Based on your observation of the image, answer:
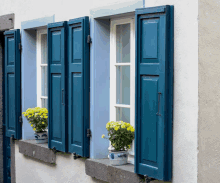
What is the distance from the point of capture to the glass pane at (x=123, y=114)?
15.3 ft

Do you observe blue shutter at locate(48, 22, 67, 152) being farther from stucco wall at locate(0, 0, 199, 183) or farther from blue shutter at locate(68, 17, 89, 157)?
stucco wall at locate(0, 0, 199, 183)

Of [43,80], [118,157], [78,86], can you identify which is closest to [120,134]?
[118,157]

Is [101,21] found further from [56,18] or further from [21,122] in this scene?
[21,122]

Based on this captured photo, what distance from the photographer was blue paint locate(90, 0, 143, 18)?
13.7ft

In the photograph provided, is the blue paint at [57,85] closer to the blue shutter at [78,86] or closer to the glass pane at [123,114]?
the blue shutter at [78,86]

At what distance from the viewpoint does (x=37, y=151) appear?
5.98 meters

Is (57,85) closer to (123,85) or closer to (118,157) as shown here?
(123,85)

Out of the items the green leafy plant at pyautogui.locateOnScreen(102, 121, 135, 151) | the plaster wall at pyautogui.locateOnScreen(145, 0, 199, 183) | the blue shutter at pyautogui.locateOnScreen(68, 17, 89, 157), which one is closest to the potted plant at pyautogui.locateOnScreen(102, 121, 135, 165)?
the green leafy plant at pyautogui.locateOnScreen(102, 121, 135, 151)

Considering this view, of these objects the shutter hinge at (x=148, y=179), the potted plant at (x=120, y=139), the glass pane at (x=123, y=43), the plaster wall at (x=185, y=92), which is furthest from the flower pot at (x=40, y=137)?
the plaster wall at (x=185, y=92)

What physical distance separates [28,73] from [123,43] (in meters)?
2.26

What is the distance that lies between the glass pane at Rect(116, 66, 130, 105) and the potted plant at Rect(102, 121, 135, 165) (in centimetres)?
36

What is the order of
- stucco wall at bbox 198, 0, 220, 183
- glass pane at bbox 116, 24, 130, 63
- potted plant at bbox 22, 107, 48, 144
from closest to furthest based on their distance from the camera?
1. stucco wall at bbox 198, 0, 220, 183
2. glass pane at bbox 116, 24, 130, 63
3. potted plant at bbox 22, 107, 48, 144

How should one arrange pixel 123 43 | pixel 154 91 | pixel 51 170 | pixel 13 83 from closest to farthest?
pixel 154 91 < pixel 123 43 < pixel 51 170 < pixel 13 83

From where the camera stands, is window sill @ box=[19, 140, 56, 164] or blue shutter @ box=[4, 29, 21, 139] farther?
blue shutter @ box=[4, 29, 21, 139]
